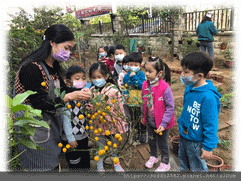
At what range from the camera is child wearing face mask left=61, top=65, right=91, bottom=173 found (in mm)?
2029

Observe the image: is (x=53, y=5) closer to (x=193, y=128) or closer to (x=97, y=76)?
(x=97, y=76)

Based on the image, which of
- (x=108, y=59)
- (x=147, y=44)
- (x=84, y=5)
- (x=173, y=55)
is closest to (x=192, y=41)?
(x=173, y=55)

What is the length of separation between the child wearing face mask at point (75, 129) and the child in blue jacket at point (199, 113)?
1.18 meters

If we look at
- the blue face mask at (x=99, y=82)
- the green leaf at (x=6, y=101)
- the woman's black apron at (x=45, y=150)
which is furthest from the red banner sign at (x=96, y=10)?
the green leaf at (x=6, y=101)

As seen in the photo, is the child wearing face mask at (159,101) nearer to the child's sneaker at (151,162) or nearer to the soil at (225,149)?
the child's sneaker at (151,162)

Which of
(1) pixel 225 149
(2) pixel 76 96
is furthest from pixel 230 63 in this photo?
(2) pixel 76 96

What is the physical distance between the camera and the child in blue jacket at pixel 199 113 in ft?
5.39

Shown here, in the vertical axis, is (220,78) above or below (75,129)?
below

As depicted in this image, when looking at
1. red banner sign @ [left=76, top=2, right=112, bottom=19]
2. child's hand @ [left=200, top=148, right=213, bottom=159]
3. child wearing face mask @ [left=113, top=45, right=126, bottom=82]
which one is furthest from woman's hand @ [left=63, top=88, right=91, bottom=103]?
red banner sign @ [left=76, top=2, right=112, bottom=19]

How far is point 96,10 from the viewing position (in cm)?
1409

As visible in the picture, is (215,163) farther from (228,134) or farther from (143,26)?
(143,26)

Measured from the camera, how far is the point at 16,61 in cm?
287

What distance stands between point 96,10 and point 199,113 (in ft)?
47.3

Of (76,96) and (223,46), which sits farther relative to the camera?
(223,46)
